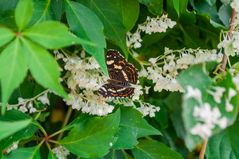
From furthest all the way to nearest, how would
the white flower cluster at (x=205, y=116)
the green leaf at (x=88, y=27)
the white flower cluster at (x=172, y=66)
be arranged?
the white flower cluster at (x=172, y=66) < the green leaf at (x=88, y=27) < the white flower cluster at (x=205, y=116)

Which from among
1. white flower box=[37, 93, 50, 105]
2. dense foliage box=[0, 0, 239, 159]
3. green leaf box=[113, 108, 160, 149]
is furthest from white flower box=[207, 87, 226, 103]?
white flower box=[37, 93, 50, 105]

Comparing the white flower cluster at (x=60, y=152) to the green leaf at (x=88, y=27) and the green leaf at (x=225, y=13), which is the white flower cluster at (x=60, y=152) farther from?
the green leaf at (x=225, y=13)

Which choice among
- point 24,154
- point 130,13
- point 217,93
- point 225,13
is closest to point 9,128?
point 24,154

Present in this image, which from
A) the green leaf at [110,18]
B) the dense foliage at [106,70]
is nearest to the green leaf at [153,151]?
the dense foliage at [106,70]

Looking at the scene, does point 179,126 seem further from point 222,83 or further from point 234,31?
point 222,83

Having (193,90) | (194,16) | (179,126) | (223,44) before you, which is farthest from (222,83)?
(179,126)

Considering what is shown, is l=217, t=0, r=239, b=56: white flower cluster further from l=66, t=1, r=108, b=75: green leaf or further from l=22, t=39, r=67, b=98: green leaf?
l=22, t=39, r=67, b=98: green leaf

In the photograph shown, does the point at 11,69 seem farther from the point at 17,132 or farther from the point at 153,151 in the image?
the point at 153,151
